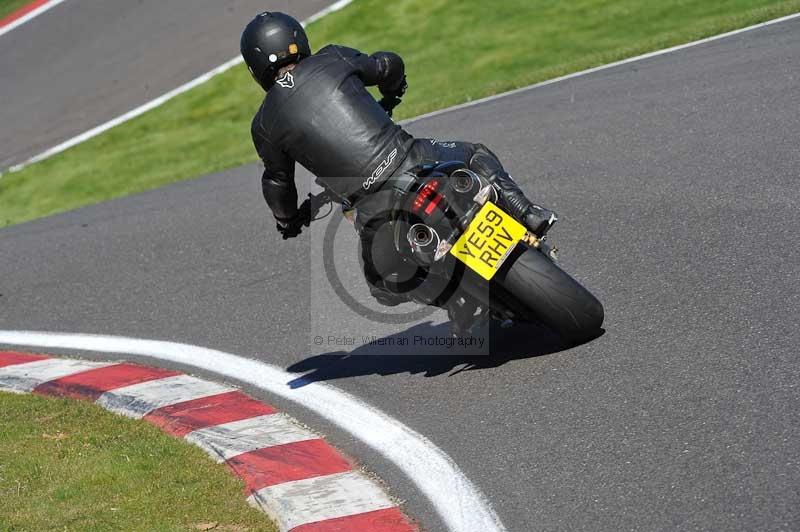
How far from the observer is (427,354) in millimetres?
6250

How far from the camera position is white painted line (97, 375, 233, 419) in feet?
19.9

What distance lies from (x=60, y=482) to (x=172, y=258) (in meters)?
4.13

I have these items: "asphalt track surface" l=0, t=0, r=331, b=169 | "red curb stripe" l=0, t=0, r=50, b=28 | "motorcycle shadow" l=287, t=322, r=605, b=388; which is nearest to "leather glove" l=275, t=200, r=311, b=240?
"motorcycle shadow" l=287, t=322, r=605, b=388

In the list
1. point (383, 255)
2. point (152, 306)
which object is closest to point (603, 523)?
point (383, 255)

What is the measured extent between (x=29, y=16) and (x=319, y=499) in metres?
18.4

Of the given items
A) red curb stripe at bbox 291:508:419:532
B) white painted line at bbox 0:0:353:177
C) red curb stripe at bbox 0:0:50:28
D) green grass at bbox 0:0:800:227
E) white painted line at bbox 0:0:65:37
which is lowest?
green grass at bbox 0:0:800:227

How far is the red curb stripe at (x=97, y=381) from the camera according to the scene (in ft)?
21.3

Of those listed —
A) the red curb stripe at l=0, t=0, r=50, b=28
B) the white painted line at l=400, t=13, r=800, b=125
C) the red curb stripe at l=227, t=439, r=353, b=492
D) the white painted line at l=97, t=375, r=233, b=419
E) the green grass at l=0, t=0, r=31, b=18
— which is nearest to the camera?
the red curb stripe at l=227, t=439, r=353, b=492

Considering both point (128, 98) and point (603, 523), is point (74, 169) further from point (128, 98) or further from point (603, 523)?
point (603, 523)

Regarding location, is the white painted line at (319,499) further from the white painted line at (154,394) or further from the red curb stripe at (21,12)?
the red curb stripe at (21,12)

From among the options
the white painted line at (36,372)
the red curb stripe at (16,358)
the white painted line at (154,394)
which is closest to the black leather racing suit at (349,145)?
the white painted line at (154,394)

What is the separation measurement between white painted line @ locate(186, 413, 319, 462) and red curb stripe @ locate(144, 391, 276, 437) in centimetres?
8

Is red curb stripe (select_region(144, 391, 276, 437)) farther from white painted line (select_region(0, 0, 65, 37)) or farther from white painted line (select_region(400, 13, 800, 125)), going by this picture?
white painted line (select_region(0, 0, 65, 37))

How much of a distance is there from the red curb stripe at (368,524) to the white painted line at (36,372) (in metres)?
3.08
